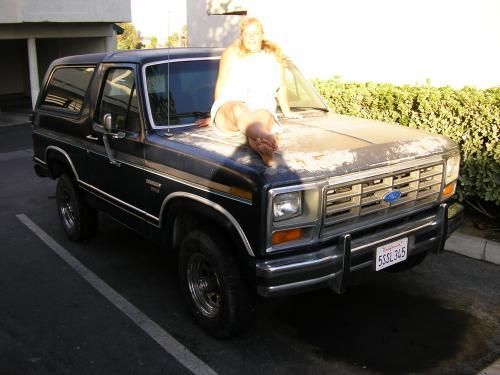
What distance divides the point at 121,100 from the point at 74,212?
1660mm

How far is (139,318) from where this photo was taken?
4316 millimetres

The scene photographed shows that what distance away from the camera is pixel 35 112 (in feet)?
21.3

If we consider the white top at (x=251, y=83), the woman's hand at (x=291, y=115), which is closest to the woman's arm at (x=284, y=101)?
the woman's hand at (x=291, y=115)

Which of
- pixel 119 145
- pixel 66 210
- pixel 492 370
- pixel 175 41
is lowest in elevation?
pixel 492 370

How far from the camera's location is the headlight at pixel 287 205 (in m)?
3.28

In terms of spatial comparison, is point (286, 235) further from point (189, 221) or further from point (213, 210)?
point (189, 221)

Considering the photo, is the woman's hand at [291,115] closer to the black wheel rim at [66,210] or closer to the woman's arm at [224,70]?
the woman's arm at [224,70]

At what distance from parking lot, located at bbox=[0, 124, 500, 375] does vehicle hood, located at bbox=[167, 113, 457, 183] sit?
92 centimetres

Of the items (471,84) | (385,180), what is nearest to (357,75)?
(471,84)

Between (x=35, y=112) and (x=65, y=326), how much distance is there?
127 inches

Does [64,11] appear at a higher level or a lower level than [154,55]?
higher

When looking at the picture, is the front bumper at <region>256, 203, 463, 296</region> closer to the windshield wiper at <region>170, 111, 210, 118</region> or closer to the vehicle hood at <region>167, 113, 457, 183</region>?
the vehicle hood at <region>167, 113, 457, 183</region>

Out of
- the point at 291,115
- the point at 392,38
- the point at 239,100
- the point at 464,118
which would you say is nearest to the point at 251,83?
the point at 239,100

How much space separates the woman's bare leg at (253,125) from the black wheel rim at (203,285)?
3.00 ft
